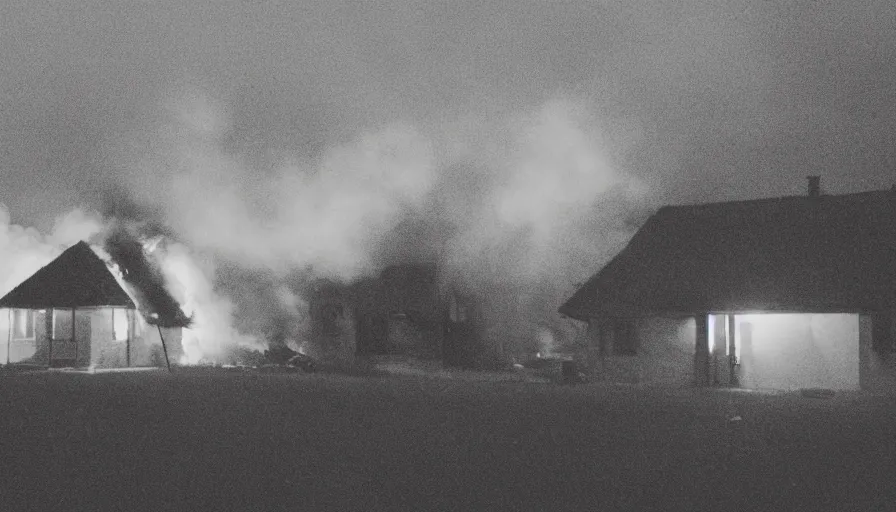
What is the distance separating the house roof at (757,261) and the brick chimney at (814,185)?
907 mm

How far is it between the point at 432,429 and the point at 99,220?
3332cm

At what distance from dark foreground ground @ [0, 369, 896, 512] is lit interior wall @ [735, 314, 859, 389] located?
5334mm

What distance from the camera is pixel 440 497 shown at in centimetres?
1067

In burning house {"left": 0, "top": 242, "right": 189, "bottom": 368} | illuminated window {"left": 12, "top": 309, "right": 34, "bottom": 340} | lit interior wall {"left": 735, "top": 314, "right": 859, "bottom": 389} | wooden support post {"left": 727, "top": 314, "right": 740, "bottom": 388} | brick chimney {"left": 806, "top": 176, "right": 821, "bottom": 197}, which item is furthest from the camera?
illuminated window {"left": 12, "top": 309, "right": 34, "bottom": 340}

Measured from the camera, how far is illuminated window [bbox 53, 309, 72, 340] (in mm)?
41312

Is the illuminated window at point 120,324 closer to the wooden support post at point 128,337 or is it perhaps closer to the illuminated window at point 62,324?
the wooden support post at point 128,337

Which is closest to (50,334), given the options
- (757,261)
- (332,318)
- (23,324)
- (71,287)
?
(71,287)

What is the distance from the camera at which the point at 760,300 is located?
31.7 meters

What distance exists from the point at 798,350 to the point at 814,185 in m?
7.97

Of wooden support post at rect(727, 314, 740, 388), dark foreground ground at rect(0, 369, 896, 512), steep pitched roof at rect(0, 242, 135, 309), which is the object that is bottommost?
dark foreground ground at rect(0, 369, 896, 512)

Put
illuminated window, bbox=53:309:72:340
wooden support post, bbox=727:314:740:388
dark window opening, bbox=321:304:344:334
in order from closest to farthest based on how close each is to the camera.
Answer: wooden support post, bbox=727:314:740:388 < illuminated window, bbox=53:309:72:340 < dark window opening, bbox=321:304:344:334

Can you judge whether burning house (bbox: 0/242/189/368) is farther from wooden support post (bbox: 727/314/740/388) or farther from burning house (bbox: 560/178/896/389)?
wooden support post (bbox: 727/314/740/388)

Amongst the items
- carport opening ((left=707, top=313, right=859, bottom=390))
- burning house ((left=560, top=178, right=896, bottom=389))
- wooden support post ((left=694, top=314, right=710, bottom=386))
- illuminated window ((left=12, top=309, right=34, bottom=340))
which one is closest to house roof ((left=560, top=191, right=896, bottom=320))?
burning house ((left=560, top=178, right=896, bottom=389))

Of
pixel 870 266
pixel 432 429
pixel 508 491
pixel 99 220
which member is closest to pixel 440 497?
pixel 508 491
